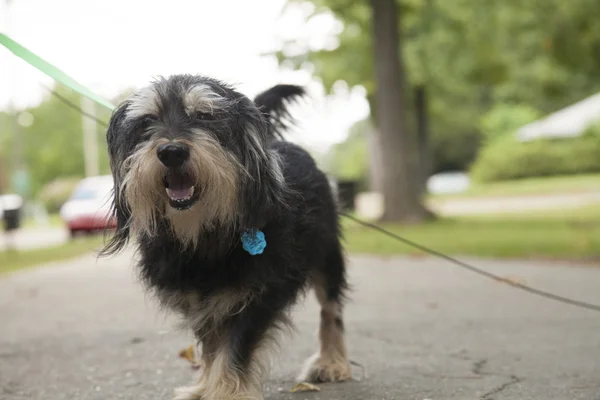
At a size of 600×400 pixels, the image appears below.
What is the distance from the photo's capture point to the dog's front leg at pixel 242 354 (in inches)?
156

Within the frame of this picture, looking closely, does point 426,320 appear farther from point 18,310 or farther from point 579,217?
point 579,217

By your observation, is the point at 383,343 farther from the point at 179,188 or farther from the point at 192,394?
the point at 179,188

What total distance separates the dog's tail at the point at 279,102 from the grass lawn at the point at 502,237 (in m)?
6.60

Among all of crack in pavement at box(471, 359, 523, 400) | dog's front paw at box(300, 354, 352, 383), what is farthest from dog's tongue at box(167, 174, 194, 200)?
crack in pavement at box(471, 359, 523, 400)

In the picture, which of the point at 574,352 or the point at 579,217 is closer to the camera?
the point at 574,352

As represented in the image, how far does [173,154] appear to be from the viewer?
3637 mm

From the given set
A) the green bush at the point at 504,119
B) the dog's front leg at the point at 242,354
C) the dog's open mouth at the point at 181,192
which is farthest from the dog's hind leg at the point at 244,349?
the green bush at the point at 504,119

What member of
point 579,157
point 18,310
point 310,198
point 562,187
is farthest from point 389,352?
point 579,157

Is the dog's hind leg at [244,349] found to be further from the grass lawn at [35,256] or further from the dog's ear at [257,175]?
the grass lawn at [35,256]

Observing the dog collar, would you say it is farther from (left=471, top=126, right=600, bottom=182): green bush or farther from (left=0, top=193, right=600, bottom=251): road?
(left=471, top=126, right=600, bottom=182): green bush

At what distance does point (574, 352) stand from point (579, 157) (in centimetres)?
4346

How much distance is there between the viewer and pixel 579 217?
20.9m

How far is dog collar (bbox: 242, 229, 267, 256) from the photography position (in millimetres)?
3955

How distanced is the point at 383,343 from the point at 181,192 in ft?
9.64
